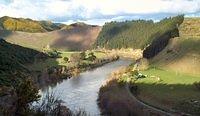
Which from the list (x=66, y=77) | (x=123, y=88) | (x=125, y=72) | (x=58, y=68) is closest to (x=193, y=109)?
(x=123, y=88)

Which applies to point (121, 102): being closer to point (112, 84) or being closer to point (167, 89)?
point (167, 89)

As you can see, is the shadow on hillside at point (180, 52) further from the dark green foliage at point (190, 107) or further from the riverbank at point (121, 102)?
the dark green foliage at point (190, 107)

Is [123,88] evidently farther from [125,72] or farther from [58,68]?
[58,68]

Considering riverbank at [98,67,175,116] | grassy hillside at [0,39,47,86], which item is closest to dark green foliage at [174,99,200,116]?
riverbank at [98,67,175,116]

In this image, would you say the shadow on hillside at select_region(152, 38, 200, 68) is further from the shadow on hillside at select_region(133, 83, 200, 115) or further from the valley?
the shadow on hillside at select_region(133, 83, 200, 115)

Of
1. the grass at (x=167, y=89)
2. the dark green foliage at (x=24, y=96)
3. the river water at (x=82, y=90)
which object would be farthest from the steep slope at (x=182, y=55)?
the dark green foliage at (x=24, y=96)

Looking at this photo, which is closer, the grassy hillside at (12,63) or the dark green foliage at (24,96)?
the dark green foliage at (24,96)

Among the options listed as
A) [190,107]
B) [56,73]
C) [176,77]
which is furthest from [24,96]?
[56,73]
